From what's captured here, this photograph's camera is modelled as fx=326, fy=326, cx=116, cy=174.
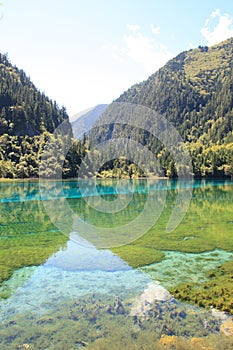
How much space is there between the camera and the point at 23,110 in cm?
13975

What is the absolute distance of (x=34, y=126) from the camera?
5522 inches

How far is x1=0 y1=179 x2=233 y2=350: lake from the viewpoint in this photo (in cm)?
1005

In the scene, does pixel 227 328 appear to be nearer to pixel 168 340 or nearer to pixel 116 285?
pixel 168 340

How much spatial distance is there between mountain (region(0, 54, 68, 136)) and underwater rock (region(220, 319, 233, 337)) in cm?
13068

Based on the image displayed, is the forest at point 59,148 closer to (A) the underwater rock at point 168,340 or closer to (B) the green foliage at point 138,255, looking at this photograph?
(B) the green foliage at point 138,255

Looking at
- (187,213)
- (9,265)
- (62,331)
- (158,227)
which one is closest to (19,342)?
(62,331)

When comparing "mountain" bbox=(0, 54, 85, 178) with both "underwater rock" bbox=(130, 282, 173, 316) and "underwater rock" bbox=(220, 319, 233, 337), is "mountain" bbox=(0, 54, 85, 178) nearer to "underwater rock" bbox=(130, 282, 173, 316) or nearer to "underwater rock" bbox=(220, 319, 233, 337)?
"underwater rock" bbox=(130, 282, 173, 316)

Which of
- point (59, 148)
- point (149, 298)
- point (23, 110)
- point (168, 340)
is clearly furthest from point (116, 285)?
point (23, 110)

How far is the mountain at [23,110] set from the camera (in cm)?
13516

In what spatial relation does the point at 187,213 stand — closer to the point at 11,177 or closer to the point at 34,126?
the point at 11,177

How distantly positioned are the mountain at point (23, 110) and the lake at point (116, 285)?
112m

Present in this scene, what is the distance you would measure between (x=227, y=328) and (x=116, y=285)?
5.51 m

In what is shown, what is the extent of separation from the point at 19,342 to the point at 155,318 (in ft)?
14.6

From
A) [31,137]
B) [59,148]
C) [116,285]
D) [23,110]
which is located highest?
[23,110]
